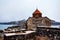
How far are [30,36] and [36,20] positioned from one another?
21.3ft

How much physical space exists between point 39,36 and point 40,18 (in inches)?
237

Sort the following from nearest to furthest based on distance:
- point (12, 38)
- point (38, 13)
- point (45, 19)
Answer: point (12, 38), point (45, 19), point (38, 13)

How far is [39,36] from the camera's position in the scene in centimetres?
1026

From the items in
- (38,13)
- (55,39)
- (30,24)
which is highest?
(38,13)

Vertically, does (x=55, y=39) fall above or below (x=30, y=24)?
below

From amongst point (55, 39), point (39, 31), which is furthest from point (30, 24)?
point (55, 39)

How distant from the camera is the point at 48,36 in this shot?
973 centimetres

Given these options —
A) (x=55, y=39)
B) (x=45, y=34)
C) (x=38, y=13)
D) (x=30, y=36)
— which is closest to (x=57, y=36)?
(x=55, y=39)

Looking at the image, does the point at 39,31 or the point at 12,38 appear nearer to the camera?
the point at 12,38

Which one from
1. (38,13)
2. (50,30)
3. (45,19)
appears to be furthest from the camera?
(38,13)

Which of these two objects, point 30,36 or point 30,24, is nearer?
point 30,36

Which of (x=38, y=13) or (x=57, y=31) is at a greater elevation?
(x=38, y=13)

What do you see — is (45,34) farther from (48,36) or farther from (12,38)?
(12,38)

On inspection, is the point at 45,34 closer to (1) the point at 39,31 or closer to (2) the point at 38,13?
(1) the point at 39,31
